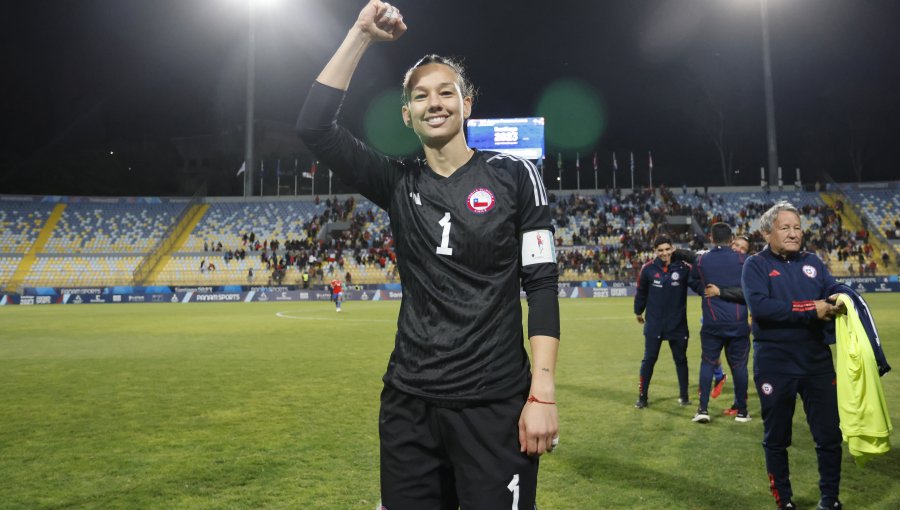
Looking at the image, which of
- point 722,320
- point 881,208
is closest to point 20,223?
point 722,320

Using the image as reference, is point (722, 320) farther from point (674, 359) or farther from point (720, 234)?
point (720, 234)

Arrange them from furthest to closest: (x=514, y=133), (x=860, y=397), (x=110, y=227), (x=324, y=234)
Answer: (x=324, y=234)
(x=110, y=227)
(x=514, y=133)
(x=860, y=397)

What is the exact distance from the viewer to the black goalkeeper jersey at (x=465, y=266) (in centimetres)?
226

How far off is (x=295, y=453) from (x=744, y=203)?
1911 inches

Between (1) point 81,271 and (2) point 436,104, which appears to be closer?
(2) point 436,104

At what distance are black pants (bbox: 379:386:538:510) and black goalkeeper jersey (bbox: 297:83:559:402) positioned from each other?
78 millimetres

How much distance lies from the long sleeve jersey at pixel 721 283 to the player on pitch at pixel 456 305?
5.98 m

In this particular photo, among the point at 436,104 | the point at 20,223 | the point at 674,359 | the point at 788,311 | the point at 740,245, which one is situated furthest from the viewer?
the point at 20,223

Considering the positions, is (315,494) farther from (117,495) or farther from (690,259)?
(690,259)

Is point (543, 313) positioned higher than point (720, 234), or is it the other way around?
point (720, 234)

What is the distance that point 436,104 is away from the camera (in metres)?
2.47

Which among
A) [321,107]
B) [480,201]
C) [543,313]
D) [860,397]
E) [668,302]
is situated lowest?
[860,397]

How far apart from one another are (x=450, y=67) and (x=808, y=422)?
12.9 ft

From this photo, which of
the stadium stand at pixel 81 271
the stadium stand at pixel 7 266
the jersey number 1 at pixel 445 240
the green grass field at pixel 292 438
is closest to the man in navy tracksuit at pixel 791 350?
the green grass field at pixel 292 438
